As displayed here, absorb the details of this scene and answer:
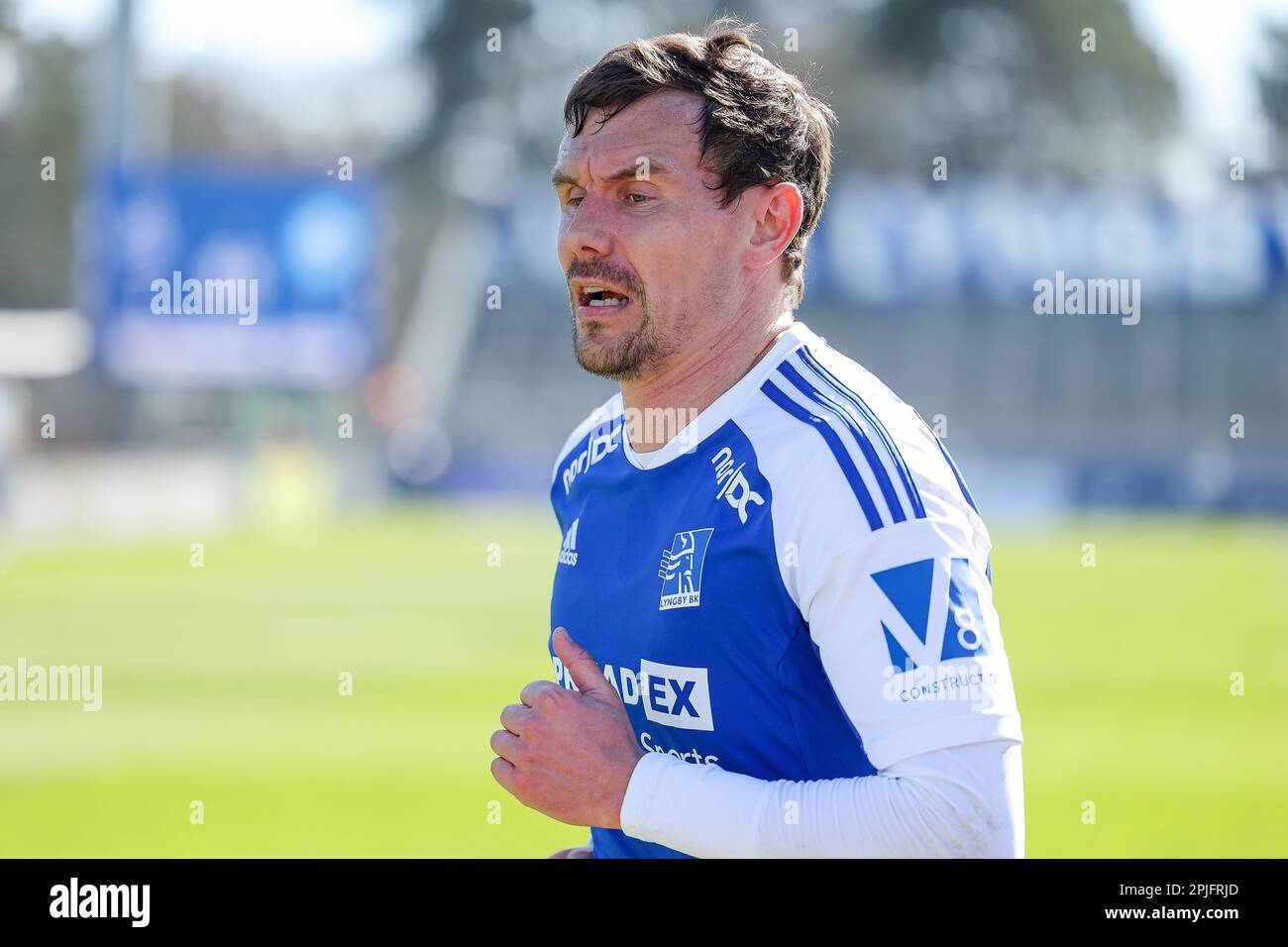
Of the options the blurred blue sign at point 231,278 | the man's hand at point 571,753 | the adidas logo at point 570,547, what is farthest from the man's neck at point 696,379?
the blurred blue sign at point 231,278

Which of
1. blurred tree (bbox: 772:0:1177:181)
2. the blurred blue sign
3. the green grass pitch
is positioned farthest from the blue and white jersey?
blurred tree (bbox: 772:0:1177:181)

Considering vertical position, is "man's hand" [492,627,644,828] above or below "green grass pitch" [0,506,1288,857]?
above

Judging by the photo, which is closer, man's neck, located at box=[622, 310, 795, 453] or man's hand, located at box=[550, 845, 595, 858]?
man's neck, located at box=[622, 310, 795, 453]

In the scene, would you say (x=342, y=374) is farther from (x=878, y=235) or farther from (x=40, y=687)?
(x=40, y=687)

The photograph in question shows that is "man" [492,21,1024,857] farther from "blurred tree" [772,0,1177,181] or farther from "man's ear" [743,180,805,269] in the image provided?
"blurred tree" [772,0,1177,181]

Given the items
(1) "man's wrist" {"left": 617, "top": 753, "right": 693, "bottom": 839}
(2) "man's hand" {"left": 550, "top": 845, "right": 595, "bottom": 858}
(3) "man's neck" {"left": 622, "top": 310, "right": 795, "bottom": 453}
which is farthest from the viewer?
(2) "man's hand" {"left": 550, "top": 845, "right": 595, "bottom": 858}

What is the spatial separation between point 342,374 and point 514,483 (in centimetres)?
490

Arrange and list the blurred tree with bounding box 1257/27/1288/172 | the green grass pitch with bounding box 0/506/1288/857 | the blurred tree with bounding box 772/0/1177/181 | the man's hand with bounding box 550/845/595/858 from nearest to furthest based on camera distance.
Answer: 1. the man's hand with bounding box 550/845/595/858
2. the green grass pitch with bounding box 0/506/1288/857
3. the blurred tree with bounding box 1257/27/1288/172
4. the blurred tree with bounding box 772/0/1177/181

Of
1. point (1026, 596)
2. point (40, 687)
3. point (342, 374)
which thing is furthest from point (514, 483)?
point (40, 687)

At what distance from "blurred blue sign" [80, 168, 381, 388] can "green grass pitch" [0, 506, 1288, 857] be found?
26.5 ft

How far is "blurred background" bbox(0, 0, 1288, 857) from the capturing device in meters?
9.45

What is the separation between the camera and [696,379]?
2.98 m

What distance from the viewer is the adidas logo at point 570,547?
10.2 ft

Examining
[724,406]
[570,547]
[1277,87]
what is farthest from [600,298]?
[1277,87]
